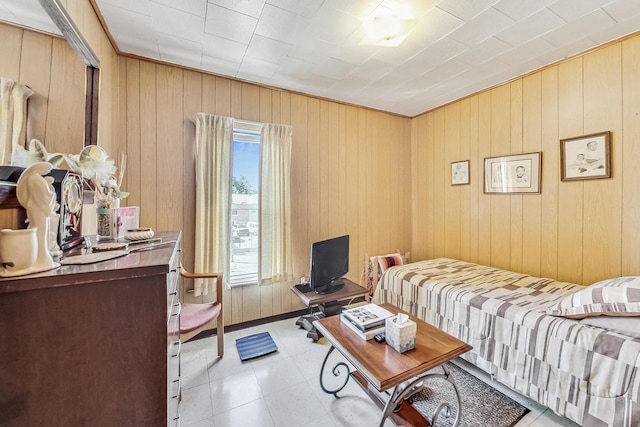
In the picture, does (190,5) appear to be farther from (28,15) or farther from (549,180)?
(549,180)

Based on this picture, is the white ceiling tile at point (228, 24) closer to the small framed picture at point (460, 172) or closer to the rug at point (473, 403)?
the small framed picture at point (460, 172)

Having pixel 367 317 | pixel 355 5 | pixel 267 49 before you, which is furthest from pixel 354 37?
pixel 367 317

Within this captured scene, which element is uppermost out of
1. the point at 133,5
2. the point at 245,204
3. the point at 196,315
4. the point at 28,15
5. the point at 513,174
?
the point at 133,5

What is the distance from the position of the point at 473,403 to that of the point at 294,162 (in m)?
2.64

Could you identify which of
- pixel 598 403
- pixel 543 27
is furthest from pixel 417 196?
pixel 598 403

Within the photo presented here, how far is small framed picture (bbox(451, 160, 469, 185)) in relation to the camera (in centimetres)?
320

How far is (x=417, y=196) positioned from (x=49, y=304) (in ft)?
12.8

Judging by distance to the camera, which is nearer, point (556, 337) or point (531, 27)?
point (556, 337)

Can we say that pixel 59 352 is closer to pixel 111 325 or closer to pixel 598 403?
pixel 111 325

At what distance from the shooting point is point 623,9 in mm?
1714

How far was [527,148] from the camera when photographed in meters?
2.64

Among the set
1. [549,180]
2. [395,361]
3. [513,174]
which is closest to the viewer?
[395,361]

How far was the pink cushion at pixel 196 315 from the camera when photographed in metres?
1.86

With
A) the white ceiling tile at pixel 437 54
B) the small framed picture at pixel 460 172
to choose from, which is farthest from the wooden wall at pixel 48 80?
the small framed picture at pixel 460 172
